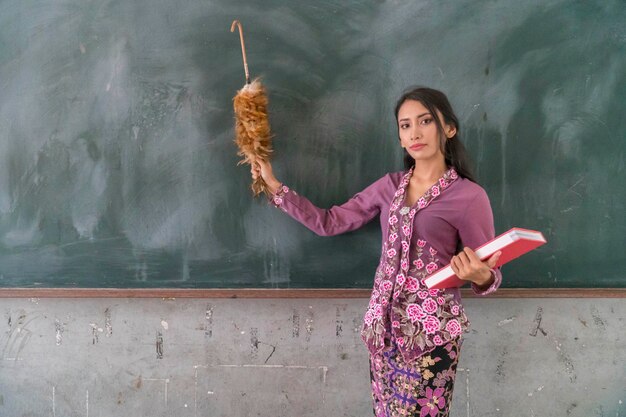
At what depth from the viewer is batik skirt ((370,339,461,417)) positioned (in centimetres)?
138

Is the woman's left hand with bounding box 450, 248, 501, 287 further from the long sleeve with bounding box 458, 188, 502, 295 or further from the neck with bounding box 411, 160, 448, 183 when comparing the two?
the neck with bounding box 411, 160, 448, 183

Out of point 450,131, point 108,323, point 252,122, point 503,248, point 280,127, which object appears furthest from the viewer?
point 108,323

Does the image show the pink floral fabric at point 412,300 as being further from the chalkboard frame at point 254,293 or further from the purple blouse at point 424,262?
the chalkboard frame at point 254,293

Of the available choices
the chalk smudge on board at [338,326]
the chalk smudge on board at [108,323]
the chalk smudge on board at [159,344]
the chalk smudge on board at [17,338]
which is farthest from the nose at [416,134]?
the chalk smudge on board at [17,338]

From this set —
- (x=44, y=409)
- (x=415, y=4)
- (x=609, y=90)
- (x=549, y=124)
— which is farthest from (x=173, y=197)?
(x=609, y=90)

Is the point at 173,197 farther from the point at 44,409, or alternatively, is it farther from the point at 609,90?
the point at 609,90

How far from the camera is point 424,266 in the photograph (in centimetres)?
141

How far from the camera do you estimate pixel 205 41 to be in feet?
5.90

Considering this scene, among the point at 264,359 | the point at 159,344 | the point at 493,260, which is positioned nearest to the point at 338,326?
the point at 264,359

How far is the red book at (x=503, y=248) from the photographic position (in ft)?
3.87

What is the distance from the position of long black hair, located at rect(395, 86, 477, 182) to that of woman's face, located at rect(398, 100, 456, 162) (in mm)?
11

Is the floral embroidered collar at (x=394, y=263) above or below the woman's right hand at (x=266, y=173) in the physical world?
below

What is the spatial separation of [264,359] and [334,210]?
0.65m

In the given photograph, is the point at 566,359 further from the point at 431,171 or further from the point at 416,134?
the point at 416,134
